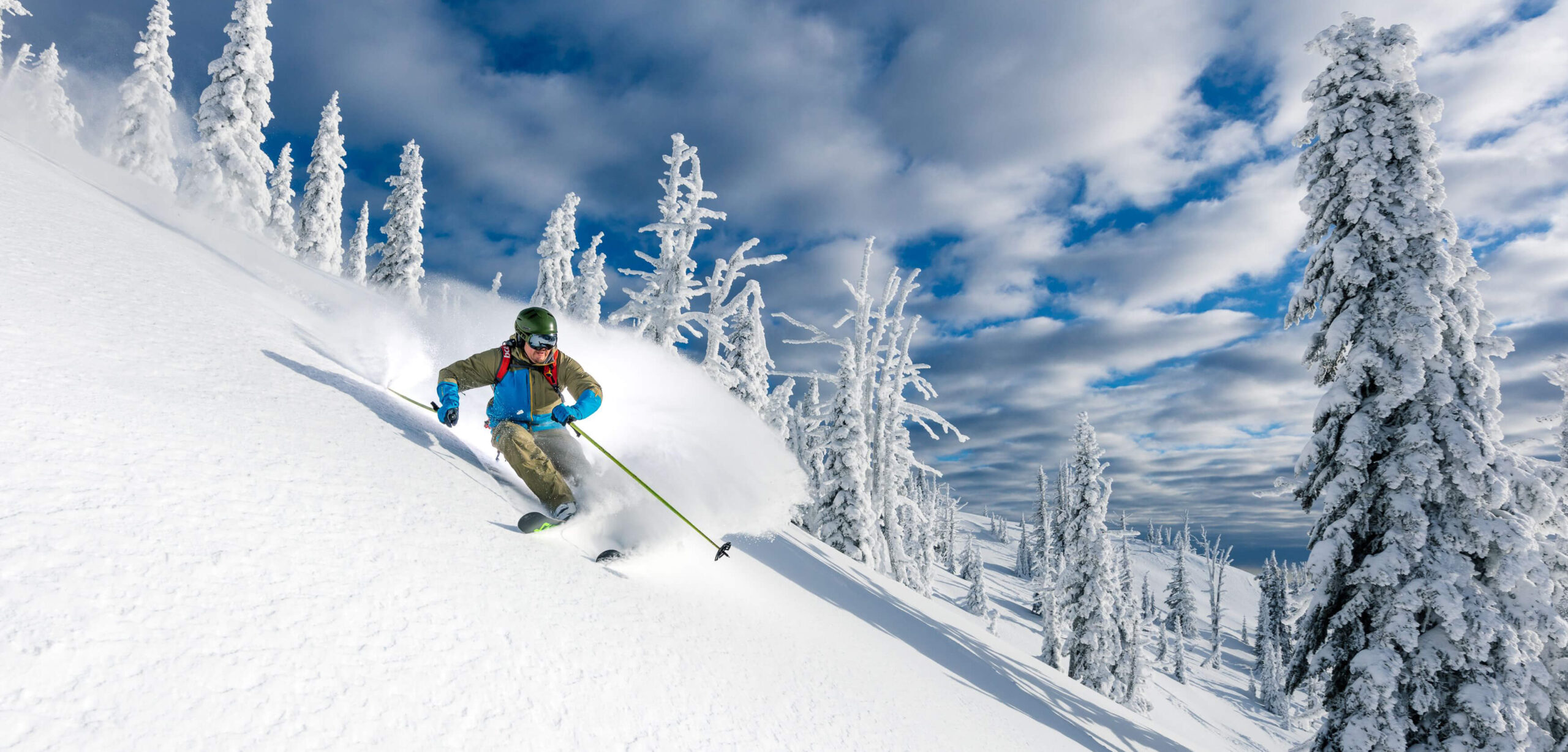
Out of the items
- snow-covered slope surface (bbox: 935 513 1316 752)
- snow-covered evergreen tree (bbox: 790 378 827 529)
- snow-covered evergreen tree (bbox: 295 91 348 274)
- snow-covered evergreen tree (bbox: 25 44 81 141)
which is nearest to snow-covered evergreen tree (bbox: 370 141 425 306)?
snow-covered evergreen tree (bbox: 295 91 348 274)

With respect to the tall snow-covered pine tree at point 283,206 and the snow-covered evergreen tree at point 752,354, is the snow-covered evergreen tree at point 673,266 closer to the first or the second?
the snow-covered evergreen tree at point 752,354

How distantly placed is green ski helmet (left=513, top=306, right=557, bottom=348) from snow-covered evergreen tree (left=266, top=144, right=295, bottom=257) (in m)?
39.8

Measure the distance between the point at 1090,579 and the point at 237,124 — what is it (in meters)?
42.3

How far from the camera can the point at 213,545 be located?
2.77 m

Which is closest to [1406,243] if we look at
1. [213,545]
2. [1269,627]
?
[213,545]

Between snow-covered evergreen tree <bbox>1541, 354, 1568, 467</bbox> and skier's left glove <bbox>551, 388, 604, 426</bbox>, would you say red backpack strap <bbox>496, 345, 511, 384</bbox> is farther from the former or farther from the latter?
snow-covered evergreen tree <bbox>1541, 354, 1568, 467</bbox>

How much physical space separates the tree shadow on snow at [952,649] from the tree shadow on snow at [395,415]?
15.2 ft

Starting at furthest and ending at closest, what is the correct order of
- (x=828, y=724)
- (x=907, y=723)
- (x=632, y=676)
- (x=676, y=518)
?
(x=676, y=518)
(x=907, y=723)
(x=828, y=724)
(x=632, y=676)

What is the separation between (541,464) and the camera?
5.31 m

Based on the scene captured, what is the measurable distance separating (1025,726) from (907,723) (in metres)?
3.30

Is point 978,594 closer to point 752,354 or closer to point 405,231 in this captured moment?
point 752,354

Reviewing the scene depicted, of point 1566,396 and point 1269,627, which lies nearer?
point 1566,396

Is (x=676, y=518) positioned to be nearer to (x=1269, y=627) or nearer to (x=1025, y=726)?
(x=1025, y=726)

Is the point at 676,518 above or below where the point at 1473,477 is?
below
